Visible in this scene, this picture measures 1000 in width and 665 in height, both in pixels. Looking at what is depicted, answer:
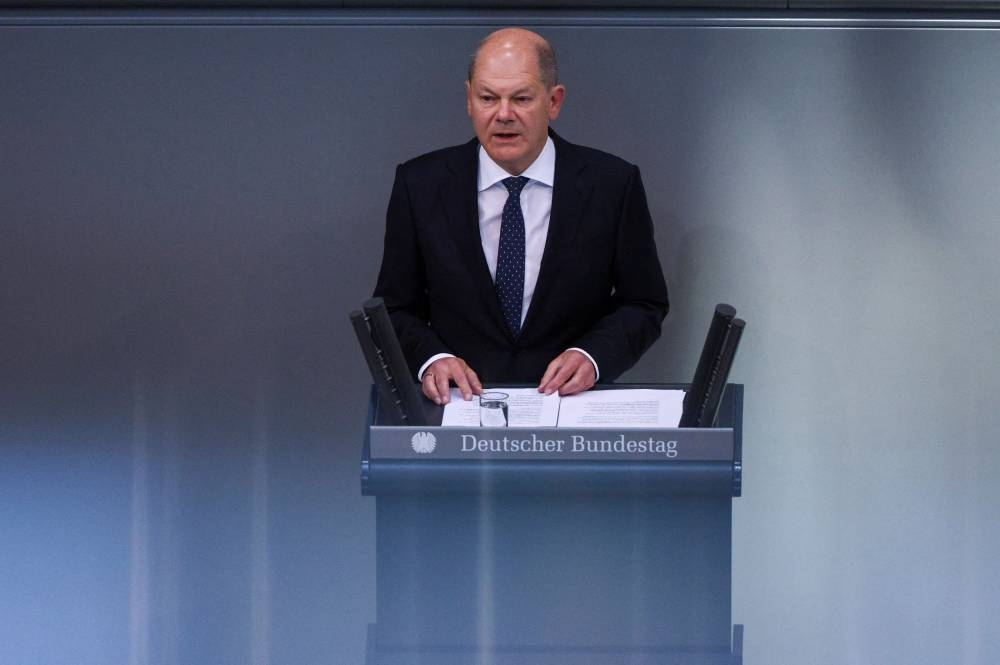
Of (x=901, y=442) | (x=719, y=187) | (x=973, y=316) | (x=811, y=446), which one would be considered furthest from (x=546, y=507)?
(x=719, y=187)

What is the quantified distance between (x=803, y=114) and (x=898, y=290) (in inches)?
33.0

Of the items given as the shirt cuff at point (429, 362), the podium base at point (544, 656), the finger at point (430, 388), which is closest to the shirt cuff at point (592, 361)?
the shirt cuff at point (429, 362)

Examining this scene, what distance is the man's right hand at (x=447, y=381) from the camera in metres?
1.91

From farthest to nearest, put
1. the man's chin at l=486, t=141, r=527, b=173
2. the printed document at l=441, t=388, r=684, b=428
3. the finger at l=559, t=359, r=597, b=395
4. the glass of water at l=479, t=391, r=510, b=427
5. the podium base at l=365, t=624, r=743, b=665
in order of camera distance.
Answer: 1. the man's chin at l=486, t=141, r=527, b=173
2. the finger at l=559, t=359, r=597, b=395
3. the printed document at l=441, t=388, r=684, b=428
4. the glass of water at l=479, t=391, r=510, b=427
5. the podium base at l=365, t=624, r=743, b=665

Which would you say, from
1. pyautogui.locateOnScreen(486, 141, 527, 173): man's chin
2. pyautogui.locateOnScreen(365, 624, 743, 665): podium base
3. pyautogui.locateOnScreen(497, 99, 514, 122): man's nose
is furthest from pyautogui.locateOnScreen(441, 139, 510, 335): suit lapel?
pyautogui.locateOnScreen(365, 624, 743, 665): podium base

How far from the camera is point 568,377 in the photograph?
197 centimetres

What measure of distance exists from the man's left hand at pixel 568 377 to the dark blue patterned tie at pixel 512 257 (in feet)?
1.41

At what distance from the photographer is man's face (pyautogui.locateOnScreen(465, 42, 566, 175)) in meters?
2.12

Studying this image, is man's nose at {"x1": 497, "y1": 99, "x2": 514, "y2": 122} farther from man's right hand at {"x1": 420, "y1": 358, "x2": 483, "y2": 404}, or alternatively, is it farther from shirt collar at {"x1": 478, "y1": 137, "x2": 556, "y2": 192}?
man's right hand at {"x1": 420, "y1": 358, "x2": 483, "y2": 404}

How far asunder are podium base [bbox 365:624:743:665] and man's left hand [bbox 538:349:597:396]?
1.98 ft

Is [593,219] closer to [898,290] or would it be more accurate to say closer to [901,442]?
[901,442]

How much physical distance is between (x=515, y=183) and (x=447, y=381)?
581mm

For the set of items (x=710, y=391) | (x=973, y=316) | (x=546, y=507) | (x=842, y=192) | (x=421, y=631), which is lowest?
(x=421, y=631)

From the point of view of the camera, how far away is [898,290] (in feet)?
14.7
